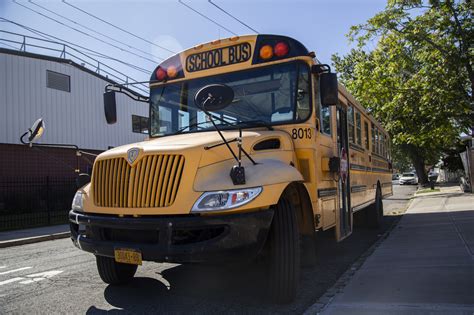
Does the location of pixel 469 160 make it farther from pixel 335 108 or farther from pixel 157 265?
pixel 157 265

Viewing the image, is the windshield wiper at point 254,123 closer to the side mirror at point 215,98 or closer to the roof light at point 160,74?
the side mirror at point 215,98

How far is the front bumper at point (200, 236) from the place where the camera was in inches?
137

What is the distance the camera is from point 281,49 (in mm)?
4797

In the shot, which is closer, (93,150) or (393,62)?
(393,62)

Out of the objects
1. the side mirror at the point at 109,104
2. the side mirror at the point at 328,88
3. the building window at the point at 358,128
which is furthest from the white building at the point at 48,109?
the side mirror at the point at 328,88

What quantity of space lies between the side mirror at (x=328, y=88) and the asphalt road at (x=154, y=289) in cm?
204

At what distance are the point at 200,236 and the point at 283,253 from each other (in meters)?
0.80

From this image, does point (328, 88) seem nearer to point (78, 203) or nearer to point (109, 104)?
point (109, 104)

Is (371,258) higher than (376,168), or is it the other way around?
(376,168)

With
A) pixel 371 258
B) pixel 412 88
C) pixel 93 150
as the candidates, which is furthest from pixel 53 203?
pixel 412 88

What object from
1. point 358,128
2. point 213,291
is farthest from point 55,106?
point 213,291

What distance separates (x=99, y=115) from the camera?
20.8 meters

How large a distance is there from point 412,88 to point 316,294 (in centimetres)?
1490

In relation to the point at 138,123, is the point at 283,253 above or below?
below
